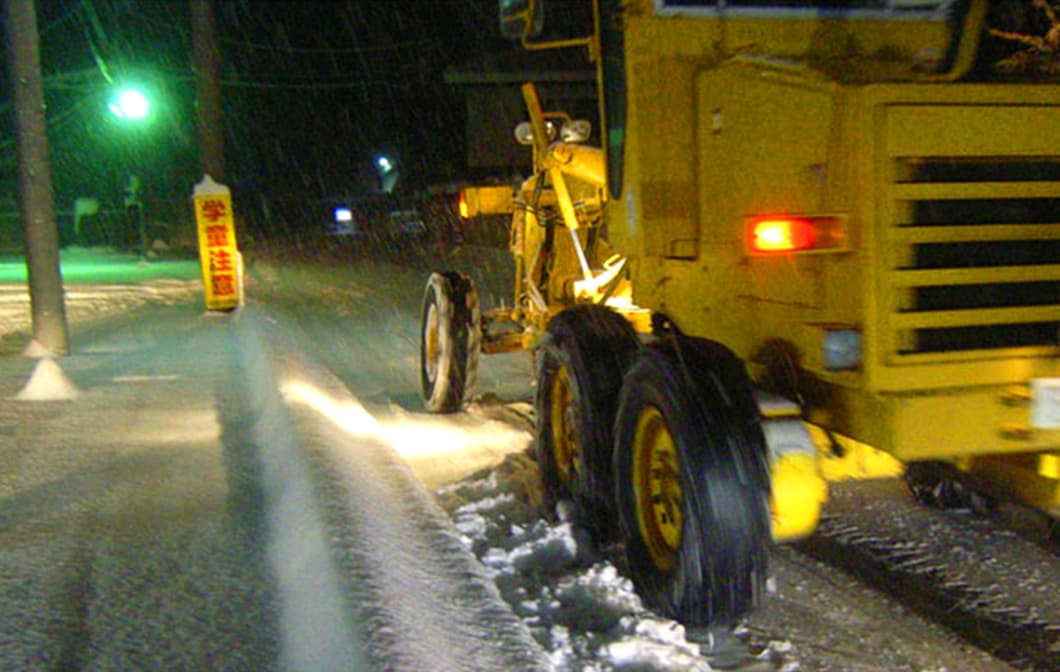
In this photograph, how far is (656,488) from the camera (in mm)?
4523

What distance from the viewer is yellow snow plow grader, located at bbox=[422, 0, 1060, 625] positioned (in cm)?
359

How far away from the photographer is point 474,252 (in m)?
27.0

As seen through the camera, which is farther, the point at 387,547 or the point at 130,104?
the point at 130,104

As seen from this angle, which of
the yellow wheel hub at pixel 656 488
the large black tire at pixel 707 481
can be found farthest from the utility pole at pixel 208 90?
the large black tire at pixel 707 481

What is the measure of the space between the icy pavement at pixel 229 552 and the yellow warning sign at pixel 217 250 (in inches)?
253

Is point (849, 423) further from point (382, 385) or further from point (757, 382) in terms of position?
point (382, 385)

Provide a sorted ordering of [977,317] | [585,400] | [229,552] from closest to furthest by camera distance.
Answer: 1. [977,317]
2. [229,552]
3. [585,400]

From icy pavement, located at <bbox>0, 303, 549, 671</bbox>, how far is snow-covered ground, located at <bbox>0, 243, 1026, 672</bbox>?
0.05 feet

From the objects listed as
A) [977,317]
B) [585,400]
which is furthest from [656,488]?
[977,317]

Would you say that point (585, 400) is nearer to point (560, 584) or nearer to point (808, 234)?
point (560, 584)

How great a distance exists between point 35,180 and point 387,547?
24.6ft

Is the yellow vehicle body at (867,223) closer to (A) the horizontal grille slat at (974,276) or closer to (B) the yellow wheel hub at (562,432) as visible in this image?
(A) the horizontal grille slat at (974,276)

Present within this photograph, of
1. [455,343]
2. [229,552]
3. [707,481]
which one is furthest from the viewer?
[455,343]

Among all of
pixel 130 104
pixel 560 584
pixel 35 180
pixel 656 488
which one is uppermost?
pixel 130 104
